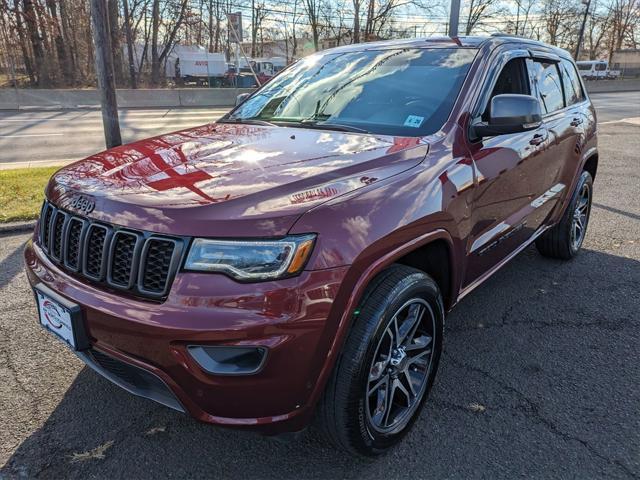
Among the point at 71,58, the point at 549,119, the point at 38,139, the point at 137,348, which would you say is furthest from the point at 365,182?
the point at 71,58

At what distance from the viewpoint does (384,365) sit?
2.26 m

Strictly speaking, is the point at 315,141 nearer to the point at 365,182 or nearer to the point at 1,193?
the point at 365,182

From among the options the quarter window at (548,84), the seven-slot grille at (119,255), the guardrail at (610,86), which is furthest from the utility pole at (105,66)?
the guardrail at (610,86)

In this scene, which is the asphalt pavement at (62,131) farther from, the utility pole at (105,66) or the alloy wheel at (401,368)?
the alloy wheel at (401,368)

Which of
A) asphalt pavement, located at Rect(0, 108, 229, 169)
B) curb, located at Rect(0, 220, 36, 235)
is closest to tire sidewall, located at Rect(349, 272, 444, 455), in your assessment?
curb, located at Rect(0, 220, 36, 235)

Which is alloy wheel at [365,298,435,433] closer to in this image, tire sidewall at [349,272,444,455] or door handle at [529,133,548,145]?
tire sidewall at [349,272,444,455]

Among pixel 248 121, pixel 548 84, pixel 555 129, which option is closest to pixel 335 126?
pixel 248 121

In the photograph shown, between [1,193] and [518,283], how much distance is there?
6.01 m

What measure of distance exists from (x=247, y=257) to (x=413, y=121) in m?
1.47

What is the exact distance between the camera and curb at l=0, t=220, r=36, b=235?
522 cm

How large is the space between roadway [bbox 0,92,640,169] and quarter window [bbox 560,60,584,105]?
320 inches

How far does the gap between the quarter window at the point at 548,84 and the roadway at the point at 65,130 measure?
319 inches

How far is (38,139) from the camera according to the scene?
1249cm

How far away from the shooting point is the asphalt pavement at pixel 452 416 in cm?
225
